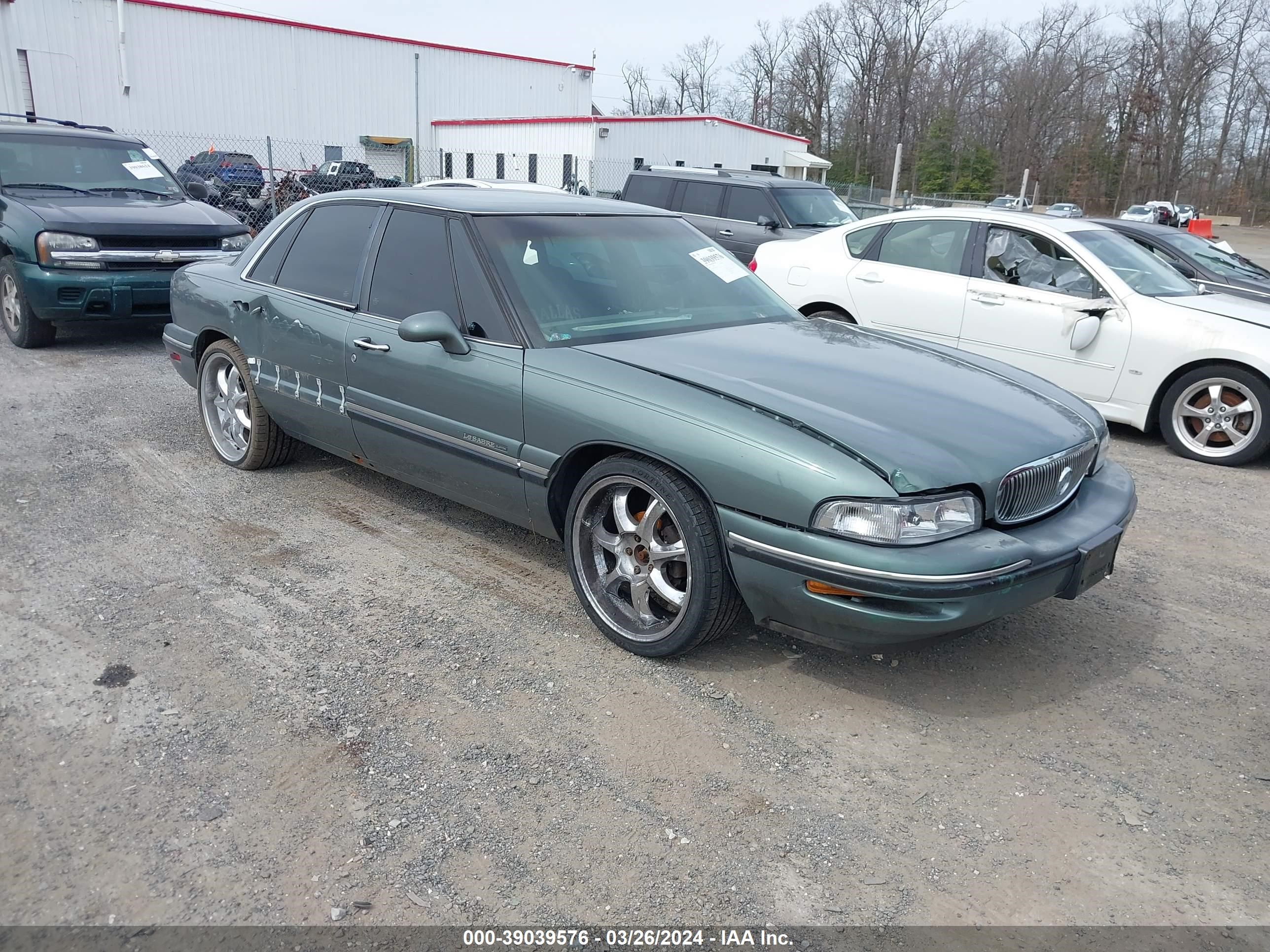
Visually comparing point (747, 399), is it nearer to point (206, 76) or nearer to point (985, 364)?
point (985, 364)

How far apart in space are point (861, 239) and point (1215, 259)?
15.9 ft

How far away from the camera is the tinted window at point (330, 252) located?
4555mm

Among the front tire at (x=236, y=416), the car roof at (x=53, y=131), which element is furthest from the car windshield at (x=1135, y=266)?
the car roof at (x=53, y=131)

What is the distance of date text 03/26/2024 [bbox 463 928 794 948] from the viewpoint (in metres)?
2.23

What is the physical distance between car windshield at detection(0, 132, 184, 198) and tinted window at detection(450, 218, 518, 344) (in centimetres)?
656

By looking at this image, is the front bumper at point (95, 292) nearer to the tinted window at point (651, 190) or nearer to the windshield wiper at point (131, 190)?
the windshield wiper at point (131, 190)

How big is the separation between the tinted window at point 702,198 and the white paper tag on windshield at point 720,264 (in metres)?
7.20

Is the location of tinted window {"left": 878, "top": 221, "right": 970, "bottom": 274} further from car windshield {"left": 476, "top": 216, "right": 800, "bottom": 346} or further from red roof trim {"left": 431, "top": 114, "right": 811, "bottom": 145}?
red roof trim {"left": 431, "top": 114, "right": 811, "bottom": 145}

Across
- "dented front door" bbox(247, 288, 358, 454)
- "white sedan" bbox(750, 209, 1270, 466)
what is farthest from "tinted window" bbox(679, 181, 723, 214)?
"dented front door" bbox(247, 288, 358, 454)

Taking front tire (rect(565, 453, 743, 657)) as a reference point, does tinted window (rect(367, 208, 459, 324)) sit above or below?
above

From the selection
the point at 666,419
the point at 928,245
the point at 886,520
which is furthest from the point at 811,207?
the point at 886,520

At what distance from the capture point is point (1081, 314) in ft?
21.7

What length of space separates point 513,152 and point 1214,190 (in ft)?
151

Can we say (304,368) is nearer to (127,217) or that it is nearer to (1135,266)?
(127,217)
